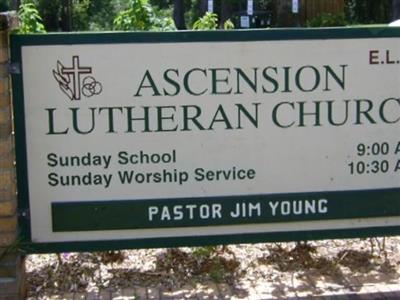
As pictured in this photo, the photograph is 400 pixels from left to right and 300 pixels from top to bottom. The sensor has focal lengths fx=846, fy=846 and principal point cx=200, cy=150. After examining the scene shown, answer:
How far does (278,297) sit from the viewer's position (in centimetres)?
444

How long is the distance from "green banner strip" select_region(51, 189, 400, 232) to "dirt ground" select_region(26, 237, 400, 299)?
0.38 meters

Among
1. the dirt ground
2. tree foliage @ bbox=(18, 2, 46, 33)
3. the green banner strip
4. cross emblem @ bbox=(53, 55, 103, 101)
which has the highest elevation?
tree foliage @ bbox=(18, 2, 46, 33)

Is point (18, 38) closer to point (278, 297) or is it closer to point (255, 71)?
point (255, 71)

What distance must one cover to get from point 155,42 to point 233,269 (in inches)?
54.4

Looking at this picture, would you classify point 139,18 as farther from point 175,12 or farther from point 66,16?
point 175,12

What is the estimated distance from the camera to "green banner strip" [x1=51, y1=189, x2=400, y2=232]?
14.3 ft

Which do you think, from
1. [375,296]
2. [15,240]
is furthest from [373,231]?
[15,240]

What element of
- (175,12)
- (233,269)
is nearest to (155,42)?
(233,269)

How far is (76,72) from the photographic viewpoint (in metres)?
4.27

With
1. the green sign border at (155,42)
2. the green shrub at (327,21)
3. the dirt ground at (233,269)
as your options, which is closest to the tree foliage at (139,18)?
the green sign border at (155,42)

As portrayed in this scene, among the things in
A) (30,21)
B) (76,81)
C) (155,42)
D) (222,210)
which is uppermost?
(30,21)

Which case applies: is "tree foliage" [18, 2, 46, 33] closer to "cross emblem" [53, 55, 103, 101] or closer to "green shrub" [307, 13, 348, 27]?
"cross emblem" [53, 55, 103, 101]

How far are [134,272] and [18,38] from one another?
1.46 meters

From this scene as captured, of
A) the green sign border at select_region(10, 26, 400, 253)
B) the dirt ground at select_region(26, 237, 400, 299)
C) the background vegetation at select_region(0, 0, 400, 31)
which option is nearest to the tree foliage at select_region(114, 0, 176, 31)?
Answer: the green sign border at select_region(10, 26, 400, 253)
